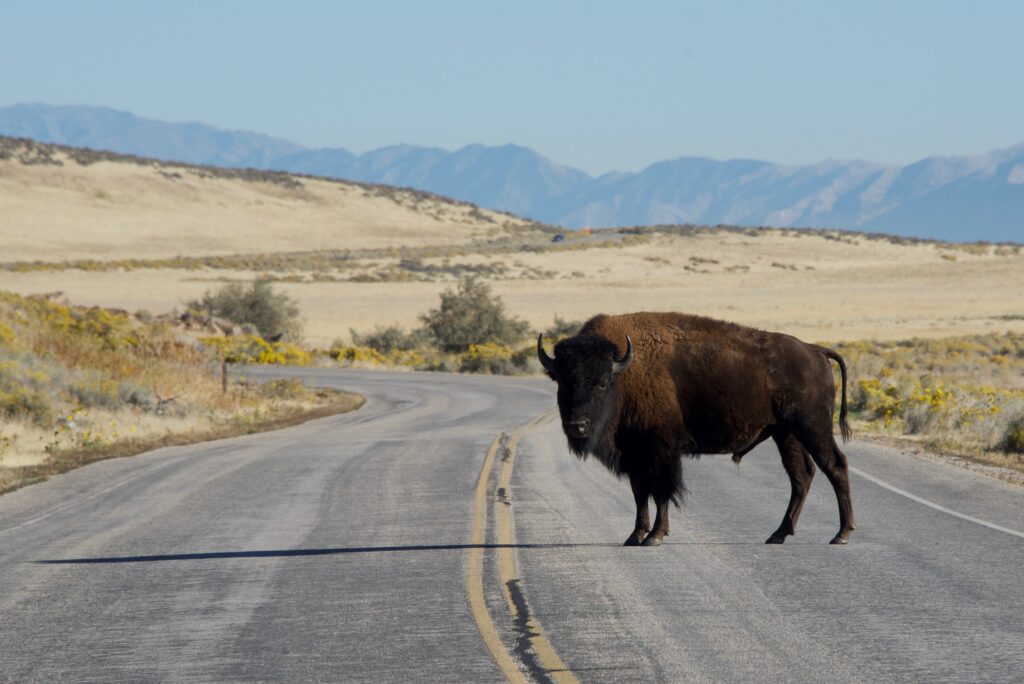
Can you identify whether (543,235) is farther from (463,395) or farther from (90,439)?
(90,439)

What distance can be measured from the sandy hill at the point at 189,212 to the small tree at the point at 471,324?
188 feet

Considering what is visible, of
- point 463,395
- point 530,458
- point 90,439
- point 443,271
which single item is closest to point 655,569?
point 530,458

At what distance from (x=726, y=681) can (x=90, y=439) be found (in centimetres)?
1766

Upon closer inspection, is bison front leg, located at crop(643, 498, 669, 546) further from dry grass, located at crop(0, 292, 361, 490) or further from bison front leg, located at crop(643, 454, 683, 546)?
dry grass, located at crop(0, 292, 361, 490)

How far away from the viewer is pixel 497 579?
984 centimetres

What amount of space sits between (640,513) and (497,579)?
5.91 ft

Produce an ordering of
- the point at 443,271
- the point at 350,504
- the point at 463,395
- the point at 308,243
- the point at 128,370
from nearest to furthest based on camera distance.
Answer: the point at 350,504, the point at 128,370, the point at 463,395, the point at 443,271, the point at 308,243

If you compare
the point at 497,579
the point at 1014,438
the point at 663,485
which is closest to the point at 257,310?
the point at 1014,438

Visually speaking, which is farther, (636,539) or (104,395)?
(104,395)

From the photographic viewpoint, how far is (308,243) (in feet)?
430

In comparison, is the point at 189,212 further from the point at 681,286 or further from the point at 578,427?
the point at 578,427

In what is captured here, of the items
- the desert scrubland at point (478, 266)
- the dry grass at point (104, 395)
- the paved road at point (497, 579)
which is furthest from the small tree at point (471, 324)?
the paved road at point (497, 579)

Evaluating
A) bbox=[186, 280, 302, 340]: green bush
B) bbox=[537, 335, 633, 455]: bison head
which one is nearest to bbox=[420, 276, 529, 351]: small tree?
bbox=[186, 280, 302, 340]: green bush

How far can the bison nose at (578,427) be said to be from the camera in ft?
34.2
